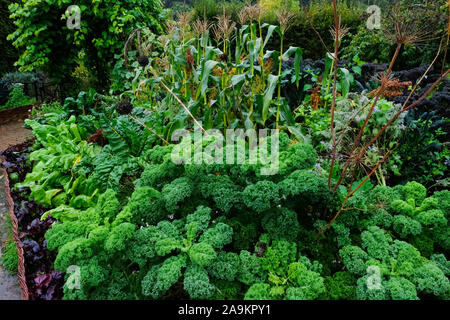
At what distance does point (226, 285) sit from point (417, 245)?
1.07 metres

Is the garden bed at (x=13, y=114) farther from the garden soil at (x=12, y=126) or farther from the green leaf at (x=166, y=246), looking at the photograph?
the green leaf at (x=166, y=246)

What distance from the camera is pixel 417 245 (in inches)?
68.3

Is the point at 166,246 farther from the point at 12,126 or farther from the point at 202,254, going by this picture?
the point at 12,126

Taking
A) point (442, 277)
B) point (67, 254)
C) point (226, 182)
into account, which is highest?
point (226, 182)

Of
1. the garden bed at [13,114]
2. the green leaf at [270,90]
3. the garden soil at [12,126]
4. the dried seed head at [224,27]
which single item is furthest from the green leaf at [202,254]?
the garden bed at [13,114]

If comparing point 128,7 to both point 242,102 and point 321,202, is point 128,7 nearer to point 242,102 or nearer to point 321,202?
point 242,102

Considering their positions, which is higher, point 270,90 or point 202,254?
point 270,90

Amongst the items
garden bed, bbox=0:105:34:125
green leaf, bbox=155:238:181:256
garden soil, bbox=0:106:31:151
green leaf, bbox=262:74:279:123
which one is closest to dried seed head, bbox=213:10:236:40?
green leaf, bbox=262:74:279:123

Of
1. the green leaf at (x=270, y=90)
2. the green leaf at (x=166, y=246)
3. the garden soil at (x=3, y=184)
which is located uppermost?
the green leaf at (x=270, y=90)

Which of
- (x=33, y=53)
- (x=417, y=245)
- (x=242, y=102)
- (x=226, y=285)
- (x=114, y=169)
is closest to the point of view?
(x=226, y=285)
